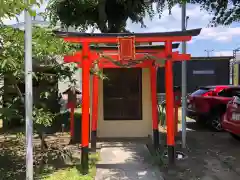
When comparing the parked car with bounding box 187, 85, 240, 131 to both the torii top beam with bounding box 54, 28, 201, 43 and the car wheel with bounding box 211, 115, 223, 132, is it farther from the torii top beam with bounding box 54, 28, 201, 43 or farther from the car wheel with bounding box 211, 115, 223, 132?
the torii top beam with bounding box 54, 28, 201, 43

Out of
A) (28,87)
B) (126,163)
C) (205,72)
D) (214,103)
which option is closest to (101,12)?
(214,103)

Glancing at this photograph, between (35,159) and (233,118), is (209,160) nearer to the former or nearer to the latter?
(233,118)

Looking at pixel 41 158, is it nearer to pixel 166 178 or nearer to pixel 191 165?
pixel 166 178

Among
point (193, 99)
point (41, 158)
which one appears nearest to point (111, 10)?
point (193, 99)

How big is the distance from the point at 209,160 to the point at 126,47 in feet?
10.6

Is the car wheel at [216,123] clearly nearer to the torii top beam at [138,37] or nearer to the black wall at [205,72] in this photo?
the torii top beam at [138,37]

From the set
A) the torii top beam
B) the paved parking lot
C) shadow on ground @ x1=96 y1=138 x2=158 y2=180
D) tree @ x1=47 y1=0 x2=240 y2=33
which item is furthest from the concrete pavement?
tree @ x1=47 y1=0 x2=240 y2=33

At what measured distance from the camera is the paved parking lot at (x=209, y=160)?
613 cm

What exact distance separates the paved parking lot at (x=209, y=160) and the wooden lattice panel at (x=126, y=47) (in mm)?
2387

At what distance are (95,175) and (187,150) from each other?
2.91m

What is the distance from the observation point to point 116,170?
648cm

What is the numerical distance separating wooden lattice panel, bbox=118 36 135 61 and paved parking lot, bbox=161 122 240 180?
7.83ft

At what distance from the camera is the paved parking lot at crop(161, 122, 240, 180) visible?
20.1 feet

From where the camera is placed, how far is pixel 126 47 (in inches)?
240
